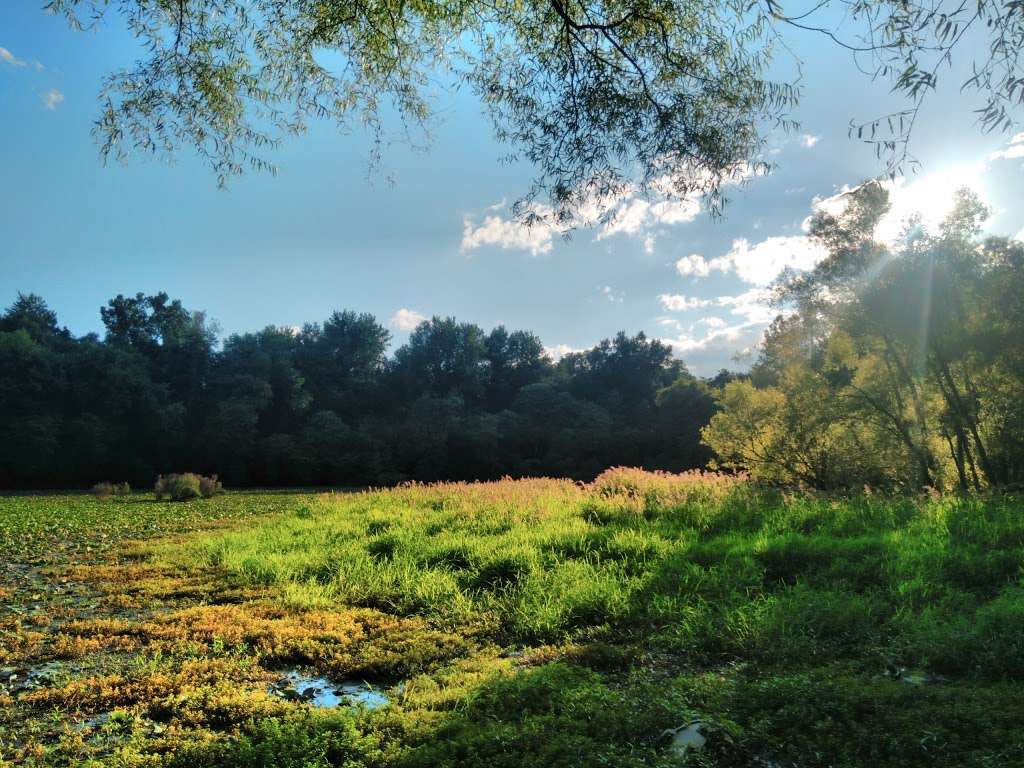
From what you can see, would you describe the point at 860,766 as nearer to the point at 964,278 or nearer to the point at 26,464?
the point at 964,278

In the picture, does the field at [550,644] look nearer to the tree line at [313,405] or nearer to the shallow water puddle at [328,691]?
the shallow water puddle at [328,691]

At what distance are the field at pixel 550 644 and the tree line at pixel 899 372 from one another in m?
9.41

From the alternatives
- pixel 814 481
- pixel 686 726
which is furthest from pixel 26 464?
pixel 686 726

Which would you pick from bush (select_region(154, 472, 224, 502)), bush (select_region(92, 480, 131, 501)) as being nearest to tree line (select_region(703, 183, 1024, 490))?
bush (select_region(154, 472, 224, 502))

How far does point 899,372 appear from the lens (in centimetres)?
1798

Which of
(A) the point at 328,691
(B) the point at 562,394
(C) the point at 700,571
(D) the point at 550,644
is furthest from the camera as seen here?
(B) the point at 562,394

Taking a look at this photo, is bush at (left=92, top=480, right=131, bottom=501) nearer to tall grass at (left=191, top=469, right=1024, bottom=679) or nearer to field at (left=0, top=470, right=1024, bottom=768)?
field at (left=0, top=470, right=1024, bottom=768)

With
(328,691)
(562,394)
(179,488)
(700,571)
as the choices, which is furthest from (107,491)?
(562,394)

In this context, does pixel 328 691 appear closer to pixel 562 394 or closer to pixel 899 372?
pixel 899 372

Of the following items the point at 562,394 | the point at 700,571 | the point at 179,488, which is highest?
the point at 562,394

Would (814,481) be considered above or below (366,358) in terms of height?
below

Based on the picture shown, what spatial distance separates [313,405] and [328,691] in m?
51.3

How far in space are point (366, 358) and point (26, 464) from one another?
26.7 metres

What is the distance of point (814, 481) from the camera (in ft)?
65.5
